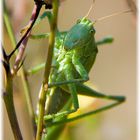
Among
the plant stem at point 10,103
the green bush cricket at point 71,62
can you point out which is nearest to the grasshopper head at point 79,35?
the green bush cricket at point 71,62

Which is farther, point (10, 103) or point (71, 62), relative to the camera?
point (71, 62)

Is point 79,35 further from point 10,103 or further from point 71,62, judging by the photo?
point 10,103

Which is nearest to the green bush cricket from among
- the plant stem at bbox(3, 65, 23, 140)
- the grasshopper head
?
the grasshopper head

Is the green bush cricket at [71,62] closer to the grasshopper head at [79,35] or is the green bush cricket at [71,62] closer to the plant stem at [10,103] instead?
the grasshopper head at [79,35]

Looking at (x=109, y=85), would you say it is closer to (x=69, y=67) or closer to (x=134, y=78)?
(x=134, y=78)

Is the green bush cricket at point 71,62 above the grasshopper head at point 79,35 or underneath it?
underneath

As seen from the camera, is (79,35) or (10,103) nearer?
(10,103)

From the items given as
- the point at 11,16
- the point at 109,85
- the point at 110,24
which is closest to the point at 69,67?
the point at 11,16

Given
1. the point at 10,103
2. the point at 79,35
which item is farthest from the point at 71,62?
the point at 10,103

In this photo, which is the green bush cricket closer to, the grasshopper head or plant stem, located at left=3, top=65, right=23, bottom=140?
the grasshopper head
